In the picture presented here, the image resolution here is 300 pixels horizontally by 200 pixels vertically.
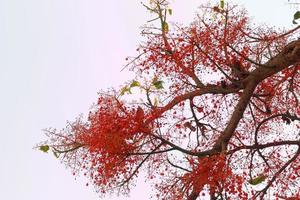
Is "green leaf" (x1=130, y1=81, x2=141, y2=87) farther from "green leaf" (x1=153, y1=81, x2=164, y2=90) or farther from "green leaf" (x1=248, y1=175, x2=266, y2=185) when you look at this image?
"green leaf" (x1=248, y1=175, x2=266, y2=185)

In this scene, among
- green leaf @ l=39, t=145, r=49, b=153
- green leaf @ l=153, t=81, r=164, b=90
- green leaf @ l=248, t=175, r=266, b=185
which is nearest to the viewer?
green leaf @ l=248, t=175, r=266, b=185

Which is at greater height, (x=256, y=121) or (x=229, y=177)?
(x=256, y=121)

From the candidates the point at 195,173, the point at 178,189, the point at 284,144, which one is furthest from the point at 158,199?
the point at 284,144

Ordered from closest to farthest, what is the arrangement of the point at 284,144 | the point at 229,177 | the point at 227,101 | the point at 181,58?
the point at 229,177
the point at 284,144
the point at 181,58
the point at 227,101

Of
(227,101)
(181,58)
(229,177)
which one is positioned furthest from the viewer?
(227,101)

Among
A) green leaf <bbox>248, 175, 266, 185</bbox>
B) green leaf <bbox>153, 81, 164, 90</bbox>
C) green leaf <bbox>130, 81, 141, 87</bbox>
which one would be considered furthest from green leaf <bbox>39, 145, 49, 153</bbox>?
green leaf <bbox>248, 175, 266, 185</bbox>

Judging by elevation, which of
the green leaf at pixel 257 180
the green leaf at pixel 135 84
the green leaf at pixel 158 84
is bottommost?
the green leaf at pixel 257 180

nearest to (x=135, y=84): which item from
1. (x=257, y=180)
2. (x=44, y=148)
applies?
(x=44, y=148)

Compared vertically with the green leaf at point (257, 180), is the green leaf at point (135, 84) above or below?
above

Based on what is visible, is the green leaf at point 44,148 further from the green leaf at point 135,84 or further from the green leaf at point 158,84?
the green leaf at point 158,84

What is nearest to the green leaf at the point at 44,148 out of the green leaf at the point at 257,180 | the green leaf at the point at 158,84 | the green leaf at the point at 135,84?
the green leaf at the point at 135,84

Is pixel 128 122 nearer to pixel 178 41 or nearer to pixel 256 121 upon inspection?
pixel 178 41

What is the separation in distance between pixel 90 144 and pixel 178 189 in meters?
1.04

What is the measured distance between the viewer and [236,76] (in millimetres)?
6559
